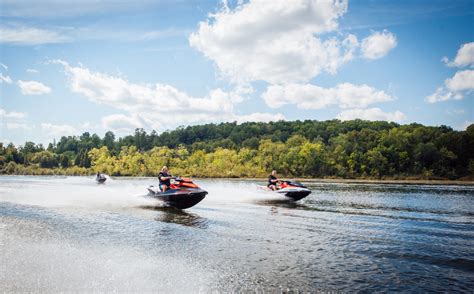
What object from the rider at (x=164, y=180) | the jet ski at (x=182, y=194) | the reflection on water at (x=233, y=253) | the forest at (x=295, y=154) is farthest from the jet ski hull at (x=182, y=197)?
the forest at (x=295, y=154)

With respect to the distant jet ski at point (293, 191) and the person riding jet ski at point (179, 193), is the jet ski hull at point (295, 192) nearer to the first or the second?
the distant jet ski at point (293, 191)

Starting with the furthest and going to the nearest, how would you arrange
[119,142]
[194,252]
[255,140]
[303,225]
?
[119,142] < [255,140] < [303,225] < [194,252]

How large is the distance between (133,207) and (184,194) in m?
3.95

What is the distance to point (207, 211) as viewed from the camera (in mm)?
19719

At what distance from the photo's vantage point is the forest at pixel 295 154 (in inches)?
3039

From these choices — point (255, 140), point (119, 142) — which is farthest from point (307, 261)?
point (119, 142)

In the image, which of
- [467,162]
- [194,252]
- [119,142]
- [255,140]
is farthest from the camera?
[119,142]

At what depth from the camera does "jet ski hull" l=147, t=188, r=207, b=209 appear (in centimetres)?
1930

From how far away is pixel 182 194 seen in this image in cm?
1936

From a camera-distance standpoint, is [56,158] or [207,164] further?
[56,158]

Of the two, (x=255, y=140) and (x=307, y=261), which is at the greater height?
(x=255, y=140)

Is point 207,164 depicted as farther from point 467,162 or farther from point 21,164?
point 21,164

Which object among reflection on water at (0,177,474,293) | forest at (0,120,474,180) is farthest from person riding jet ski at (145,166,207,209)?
forest at (0,120,474,180)

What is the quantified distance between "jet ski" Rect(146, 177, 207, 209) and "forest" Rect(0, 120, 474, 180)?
224 ft
